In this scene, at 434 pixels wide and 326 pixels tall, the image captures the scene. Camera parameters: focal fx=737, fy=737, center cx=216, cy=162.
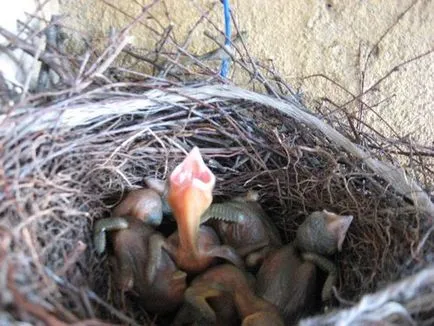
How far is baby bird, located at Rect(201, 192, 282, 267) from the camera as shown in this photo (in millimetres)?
1206

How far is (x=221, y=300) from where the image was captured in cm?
113

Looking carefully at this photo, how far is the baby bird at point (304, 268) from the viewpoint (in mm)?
1126

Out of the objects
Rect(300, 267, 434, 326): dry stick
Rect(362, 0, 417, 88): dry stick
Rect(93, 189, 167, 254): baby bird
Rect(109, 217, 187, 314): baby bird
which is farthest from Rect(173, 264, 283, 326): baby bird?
Rect(362, 0, 417, 88): dry stick

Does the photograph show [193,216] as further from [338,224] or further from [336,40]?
[336,40]

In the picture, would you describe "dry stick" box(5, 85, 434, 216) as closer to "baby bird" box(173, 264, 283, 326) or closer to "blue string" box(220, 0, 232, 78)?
"blue string" box(220, 0, 232, 78)

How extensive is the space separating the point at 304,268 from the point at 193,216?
7.6 inches

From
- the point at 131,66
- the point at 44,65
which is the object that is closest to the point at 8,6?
the point at 44,65

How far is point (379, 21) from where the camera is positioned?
1.44m

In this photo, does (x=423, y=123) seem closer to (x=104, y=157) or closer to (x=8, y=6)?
(x=104, y=157)

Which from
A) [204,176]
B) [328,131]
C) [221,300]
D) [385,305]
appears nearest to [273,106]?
[328,131]

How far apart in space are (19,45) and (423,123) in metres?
0.77

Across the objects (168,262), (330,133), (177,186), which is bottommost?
(168,262)

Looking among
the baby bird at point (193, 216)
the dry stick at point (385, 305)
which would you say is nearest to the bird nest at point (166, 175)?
the dry stick at point (385, 305)

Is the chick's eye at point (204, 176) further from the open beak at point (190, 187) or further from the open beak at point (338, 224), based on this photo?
the open beak at point (338, 224)
